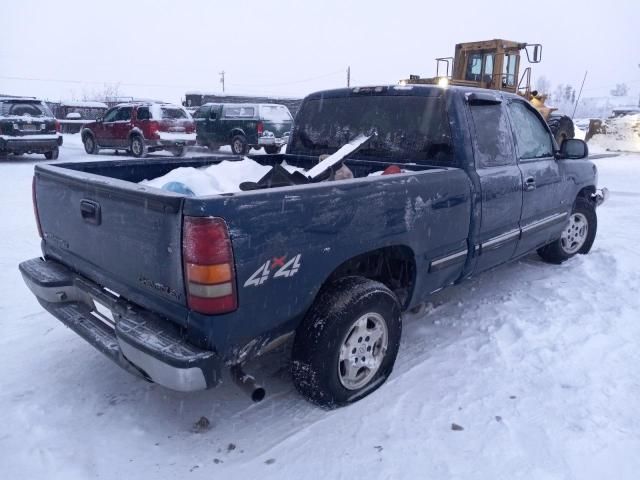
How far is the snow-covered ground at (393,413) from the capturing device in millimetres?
2523

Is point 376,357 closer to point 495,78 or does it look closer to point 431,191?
point 431,191

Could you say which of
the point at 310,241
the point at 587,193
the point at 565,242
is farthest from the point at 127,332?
the point at 587,193

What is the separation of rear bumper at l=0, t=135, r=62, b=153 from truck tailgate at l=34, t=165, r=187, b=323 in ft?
39.7

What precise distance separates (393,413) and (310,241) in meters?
1.19

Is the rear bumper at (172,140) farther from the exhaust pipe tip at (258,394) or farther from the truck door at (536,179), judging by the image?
the exhaust pipe tip at (258,394)

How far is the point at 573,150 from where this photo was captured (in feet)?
15.5

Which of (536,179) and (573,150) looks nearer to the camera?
(536,179)

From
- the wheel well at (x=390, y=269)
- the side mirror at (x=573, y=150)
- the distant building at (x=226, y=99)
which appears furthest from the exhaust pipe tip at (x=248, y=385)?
the distant building at (x=226, y=99)

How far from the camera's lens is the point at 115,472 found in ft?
8.12

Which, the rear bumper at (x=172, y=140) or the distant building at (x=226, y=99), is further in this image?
the distant building at (x=226, y=99)

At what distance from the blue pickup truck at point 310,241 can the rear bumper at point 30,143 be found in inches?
459

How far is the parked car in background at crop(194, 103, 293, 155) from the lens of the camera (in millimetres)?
16406

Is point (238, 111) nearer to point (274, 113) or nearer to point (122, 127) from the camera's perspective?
point (274, 113)

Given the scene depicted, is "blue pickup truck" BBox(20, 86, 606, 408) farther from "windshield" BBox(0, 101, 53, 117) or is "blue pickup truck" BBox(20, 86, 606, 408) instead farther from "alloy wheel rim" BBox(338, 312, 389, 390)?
"windshield" BBox(0, 101, 53, 117)
